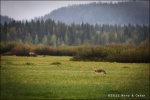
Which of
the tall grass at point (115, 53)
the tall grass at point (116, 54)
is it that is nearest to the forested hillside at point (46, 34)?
the tall grass at point (115, 53)

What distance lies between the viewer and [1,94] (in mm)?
19812

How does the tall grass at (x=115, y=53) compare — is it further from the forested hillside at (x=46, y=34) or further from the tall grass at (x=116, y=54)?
the forested hillside at (x=46, y=34)

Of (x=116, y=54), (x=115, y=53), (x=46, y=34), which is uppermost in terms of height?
(x=46, y=34)

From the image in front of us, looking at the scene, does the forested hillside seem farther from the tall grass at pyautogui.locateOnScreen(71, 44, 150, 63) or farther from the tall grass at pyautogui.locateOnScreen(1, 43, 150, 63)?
the tall grass at pyautogui.locateOnScreen(71, 44, 150, 63)

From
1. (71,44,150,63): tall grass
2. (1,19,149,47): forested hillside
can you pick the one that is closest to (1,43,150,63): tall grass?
(71,44,150,63): tall grass

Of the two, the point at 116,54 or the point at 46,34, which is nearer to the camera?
the point at 116,54

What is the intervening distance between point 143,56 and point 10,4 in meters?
28.9

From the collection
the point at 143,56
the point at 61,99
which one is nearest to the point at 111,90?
the point at 61,99

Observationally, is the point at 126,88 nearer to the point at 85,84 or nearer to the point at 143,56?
the point at 85,84

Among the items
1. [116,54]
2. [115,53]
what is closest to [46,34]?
[115,53]

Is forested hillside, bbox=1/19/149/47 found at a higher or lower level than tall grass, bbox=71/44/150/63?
higher

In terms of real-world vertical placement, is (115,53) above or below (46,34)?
below

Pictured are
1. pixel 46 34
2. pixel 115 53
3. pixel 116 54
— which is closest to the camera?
pixel 116 54

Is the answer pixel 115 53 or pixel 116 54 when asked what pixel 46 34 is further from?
pixel 116 54
